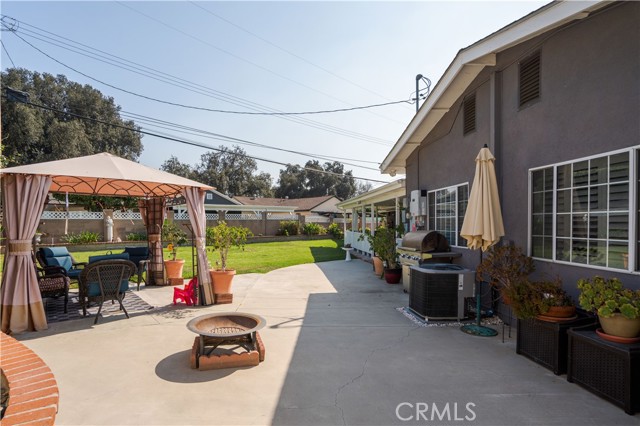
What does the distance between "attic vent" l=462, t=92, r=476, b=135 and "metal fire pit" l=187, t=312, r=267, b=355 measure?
568 cm

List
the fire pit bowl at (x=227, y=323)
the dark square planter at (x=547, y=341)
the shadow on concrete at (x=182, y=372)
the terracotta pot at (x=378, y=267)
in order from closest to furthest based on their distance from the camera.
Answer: the shadow on concrete at (x=182, y=372)
the dark square planter at (x=547, y=341)
the fire pit bowl at (x=227, y=323)
the terracotta pot at (x=378, y=267)

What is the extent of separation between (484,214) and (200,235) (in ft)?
18.2

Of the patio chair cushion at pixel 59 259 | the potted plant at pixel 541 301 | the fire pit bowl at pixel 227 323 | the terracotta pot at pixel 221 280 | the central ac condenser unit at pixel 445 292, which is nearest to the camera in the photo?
the potted plant at pixel 541 301

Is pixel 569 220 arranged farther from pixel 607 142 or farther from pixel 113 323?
pixel 113 323

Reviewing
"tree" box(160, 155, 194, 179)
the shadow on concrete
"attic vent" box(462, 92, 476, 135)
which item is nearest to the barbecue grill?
"attic vent" box(462, 92, 476, 135)

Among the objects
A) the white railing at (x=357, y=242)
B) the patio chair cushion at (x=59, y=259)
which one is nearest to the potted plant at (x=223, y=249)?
the patio chair cushion at (x=59, y=259)

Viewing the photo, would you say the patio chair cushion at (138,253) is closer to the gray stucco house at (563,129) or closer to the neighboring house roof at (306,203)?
the gray stucco house at (563,129)

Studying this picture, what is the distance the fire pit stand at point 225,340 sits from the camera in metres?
4.10

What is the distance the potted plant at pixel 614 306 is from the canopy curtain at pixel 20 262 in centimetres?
757

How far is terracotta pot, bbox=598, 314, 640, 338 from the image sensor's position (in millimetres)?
3264

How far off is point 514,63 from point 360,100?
13711 millimetres

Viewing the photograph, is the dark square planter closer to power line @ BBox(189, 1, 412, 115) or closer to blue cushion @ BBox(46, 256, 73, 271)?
blue cushion @ BBox(46, 256, 73, 271)

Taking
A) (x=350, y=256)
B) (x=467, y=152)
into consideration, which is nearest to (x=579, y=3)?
(x=467, y=152)

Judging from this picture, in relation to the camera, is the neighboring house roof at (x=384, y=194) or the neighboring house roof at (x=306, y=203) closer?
the neighboring house roof at (x=384, y=194)
